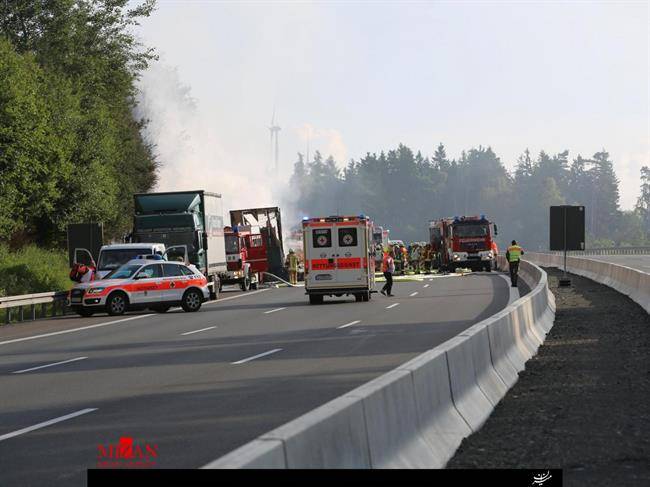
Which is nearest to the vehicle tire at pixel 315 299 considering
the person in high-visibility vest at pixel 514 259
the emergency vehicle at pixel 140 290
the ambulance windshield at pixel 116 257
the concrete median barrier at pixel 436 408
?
the emergency vehicle at pixel 140 290

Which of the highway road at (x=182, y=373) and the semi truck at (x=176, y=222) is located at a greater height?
the semi truck at (x=176, y=222)

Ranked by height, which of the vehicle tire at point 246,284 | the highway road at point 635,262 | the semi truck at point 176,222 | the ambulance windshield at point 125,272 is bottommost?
the highway road at point 635,262

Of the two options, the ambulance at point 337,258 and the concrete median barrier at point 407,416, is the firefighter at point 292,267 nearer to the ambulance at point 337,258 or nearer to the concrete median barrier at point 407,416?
the ambulance at point 337,258

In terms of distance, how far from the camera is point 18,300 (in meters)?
32.3

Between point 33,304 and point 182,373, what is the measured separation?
18409mm

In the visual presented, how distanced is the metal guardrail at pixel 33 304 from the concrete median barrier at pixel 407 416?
20.3 metres

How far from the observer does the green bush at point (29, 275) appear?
4050 cm

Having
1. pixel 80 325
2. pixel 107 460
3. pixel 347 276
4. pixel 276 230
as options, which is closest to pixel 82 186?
pixel 276 230

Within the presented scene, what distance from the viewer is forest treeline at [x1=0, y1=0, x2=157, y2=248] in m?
46.2

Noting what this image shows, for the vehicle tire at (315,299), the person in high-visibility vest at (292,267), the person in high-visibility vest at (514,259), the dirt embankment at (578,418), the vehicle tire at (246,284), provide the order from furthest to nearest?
the person in high-visibility vest at (292,267) < the vehicle tire at (246,284) < the person in high-visibility vest at (514,259) < the vehicle tire at (315,299) < the dirt embankment at (578,418)

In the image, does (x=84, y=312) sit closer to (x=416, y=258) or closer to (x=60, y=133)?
(x=60, y=133)

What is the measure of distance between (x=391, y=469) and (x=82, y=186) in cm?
4885

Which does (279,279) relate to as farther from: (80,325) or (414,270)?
(80,325)

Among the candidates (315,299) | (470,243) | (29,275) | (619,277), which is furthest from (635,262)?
(29,275)
